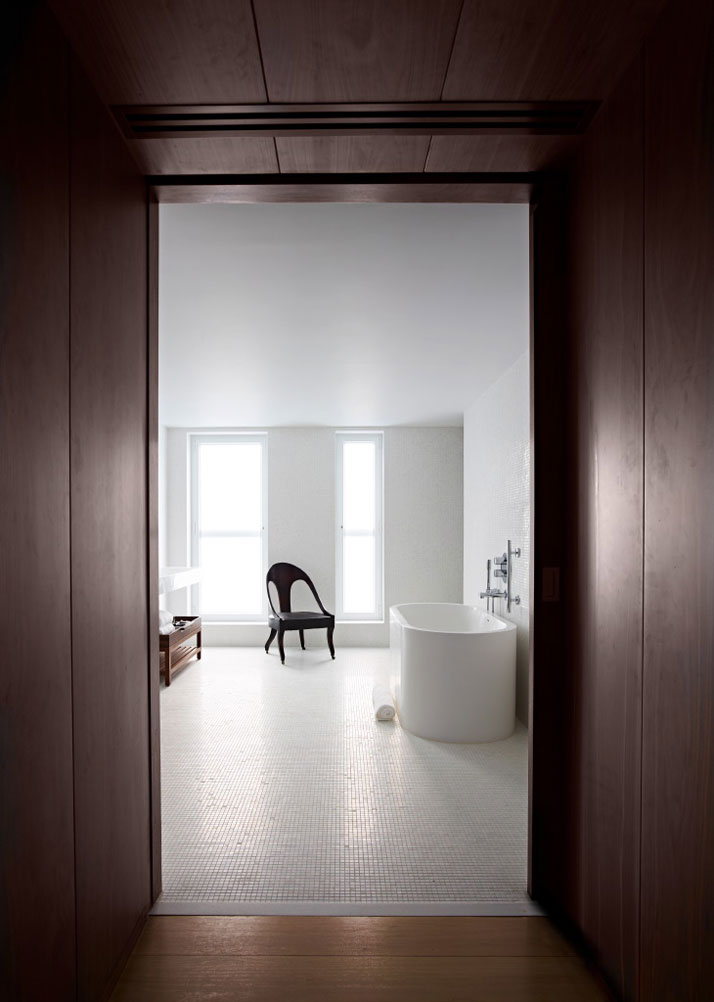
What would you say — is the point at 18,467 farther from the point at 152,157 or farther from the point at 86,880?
the point at 152,157

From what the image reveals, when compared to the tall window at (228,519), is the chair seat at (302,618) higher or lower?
lower

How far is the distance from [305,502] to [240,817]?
15.0ft

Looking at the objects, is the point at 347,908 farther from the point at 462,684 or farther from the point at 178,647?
the point at 178,647

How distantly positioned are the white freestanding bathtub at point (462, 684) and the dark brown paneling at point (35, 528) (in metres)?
2.66

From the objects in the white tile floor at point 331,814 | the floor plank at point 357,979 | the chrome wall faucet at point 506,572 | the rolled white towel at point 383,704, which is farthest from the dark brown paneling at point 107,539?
the chrome wall faucet at point 506,572

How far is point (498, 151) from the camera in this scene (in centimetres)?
183

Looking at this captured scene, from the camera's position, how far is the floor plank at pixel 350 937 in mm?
1761

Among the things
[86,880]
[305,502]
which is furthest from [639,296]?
[305,502]

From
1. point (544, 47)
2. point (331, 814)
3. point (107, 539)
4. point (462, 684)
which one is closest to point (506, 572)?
point (462, 684)

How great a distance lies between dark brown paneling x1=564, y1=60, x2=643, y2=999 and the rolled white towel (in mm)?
2402

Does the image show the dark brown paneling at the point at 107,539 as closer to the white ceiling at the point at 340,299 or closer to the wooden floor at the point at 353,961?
the wooden floor at the point at 353,961

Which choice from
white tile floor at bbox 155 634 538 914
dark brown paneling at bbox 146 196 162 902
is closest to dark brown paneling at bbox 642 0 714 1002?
white tile floor at bbox 155 634 538 914

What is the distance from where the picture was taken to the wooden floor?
1600mm

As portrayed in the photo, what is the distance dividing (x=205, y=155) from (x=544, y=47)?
0.96 m
